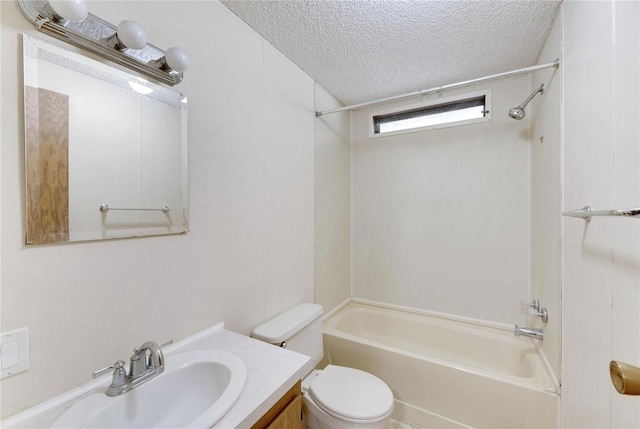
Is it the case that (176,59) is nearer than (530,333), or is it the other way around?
(176,59)

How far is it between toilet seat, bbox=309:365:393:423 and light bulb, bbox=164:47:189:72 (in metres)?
1.69

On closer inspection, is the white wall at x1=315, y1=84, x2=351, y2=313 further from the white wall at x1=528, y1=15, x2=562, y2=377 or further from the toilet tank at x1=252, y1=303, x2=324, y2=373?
the white wall at x1=528, y1=15, x2=562, y2=377

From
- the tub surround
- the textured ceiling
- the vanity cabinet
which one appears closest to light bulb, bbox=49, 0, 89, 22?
the textured ceiling

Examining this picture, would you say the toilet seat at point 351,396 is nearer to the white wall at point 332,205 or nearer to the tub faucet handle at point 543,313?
the white wall at point 332,205

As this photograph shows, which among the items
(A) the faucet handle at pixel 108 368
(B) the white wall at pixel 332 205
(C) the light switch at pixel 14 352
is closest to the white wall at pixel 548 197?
(B) the white wall at pixel 332 205

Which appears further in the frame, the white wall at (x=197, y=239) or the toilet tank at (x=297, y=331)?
the toilet tank at (x=297, y=331)

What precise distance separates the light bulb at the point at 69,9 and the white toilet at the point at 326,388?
140cm

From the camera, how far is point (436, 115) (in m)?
2.25

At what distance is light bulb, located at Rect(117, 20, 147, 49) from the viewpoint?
775 millimetres

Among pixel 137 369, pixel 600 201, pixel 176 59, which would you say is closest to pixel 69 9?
pixel 176 59

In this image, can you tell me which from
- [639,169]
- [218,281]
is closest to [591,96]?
[639,169]

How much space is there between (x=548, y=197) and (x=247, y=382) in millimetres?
1876

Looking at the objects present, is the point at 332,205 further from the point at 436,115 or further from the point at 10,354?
the point at 10,354

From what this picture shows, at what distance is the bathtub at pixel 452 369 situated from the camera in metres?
1.42
